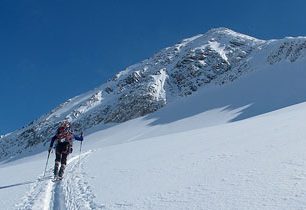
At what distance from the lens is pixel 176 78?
399 ft

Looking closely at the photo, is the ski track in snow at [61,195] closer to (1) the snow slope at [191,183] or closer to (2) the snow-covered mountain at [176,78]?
(1) the snow slope at [191,183]

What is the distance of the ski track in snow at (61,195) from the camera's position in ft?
30.8

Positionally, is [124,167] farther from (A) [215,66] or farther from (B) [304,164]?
(A) [215,66]

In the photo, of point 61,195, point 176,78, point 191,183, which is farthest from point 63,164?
point 176,78

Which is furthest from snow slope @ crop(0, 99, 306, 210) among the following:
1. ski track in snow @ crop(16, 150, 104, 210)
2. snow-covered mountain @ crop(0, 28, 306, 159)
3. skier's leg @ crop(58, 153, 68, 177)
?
snow-covered mountain @ crop(0, 28, 306, 159)

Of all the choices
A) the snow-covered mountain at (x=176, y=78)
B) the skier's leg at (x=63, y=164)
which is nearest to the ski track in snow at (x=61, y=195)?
the skier's leg at (x=63, y=164)

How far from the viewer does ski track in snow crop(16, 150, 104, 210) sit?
939 centimetres

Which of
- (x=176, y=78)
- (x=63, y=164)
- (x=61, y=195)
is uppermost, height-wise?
(x=176, y=78)

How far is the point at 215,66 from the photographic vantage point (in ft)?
394

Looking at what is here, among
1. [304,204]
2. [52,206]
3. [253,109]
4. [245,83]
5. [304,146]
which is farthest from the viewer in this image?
[245,83]

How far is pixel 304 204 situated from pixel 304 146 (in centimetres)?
555

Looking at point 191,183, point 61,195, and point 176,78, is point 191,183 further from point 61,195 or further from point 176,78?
point 176,78

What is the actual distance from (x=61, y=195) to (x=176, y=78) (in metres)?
111

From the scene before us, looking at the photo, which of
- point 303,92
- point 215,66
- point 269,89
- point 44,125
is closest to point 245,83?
point 269,89
